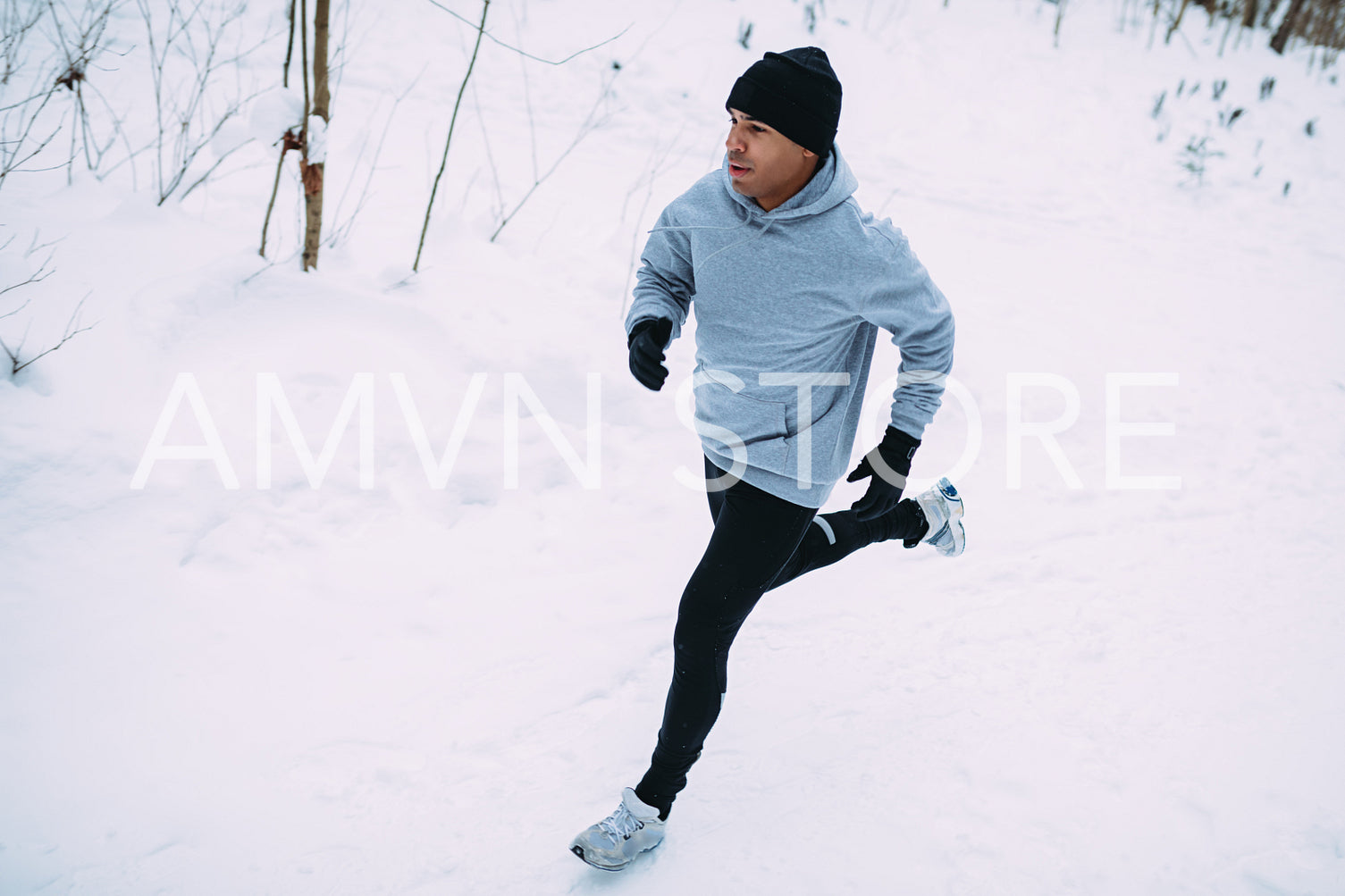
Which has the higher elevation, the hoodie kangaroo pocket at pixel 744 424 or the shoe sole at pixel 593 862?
the hoodie kangaroo pocket at pixel 744 424

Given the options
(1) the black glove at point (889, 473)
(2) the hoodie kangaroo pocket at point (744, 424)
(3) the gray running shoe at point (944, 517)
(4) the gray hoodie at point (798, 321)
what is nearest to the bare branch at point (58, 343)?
(4) the gray hoodie at point (798, 321)

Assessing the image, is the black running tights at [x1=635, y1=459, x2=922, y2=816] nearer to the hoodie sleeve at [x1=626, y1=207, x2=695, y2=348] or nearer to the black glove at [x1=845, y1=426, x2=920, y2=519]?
the black glove at [x1=845, y1=426, x2=920, y2=519]

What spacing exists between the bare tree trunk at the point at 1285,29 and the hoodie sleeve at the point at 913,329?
11.4 metres

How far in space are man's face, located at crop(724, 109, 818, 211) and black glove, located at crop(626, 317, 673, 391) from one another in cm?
37

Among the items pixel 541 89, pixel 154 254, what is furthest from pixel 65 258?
pixel 541 89

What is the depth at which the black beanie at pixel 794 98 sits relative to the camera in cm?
178

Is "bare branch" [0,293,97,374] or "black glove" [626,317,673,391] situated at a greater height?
"black glove" [626,317,673,391]

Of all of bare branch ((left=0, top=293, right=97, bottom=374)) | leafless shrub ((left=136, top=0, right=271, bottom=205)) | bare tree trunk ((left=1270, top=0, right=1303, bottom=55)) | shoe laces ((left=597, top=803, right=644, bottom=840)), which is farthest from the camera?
bare tree trunk ((left=1270, top=0, right=1303, bottom=55))

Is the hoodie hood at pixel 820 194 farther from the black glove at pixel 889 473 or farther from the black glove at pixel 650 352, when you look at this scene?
the black glove at pixel 889 473

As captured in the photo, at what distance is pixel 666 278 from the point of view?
212cm

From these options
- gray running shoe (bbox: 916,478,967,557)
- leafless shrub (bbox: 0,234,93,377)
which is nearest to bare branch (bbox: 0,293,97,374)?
leafless shrub (bbox: 0,234,93,377)

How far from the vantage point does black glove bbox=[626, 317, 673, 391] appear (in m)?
1.92

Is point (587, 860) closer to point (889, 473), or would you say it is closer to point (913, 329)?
point (889, 473)

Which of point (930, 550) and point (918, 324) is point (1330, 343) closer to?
point (930, 550)
